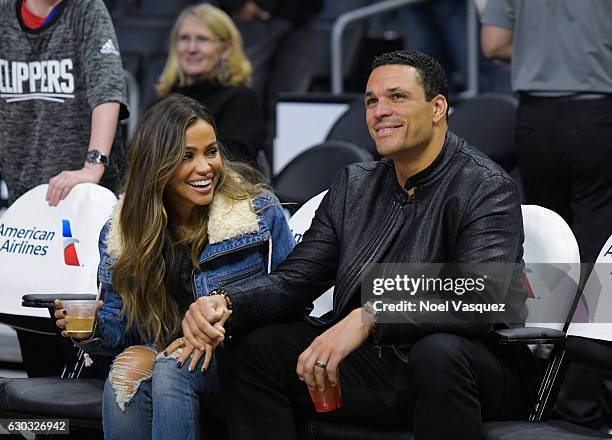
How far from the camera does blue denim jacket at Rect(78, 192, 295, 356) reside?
3637 mm

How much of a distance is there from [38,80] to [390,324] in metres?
1.94

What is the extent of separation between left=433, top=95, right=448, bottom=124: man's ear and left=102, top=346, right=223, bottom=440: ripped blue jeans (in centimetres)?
90

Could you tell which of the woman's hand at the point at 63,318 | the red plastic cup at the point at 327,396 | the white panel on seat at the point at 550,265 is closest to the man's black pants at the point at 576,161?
the white panel on seat at the point at 550,265

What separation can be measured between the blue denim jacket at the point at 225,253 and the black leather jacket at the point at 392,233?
0.53ft

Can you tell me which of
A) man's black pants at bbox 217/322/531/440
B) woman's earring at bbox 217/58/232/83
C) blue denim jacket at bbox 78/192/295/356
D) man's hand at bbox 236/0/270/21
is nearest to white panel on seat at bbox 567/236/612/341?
man's black pants at bbox 217/322/531/440

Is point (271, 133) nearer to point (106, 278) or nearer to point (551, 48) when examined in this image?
point (551, 48)

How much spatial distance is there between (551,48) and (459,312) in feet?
4.83

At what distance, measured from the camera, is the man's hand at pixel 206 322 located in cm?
329

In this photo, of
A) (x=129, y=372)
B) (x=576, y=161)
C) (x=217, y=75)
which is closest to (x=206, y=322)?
(x=129, y=372)

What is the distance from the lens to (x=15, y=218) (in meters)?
4.34

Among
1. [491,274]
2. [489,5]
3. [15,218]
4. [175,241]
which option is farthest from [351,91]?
[491,274]

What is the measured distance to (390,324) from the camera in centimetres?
313

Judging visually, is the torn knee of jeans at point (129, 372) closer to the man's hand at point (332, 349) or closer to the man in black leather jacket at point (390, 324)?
the man in black leather jacket at point (390, 324)

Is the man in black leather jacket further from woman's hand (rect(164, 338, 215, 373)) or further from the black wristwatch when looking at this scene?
the black wristwatch
